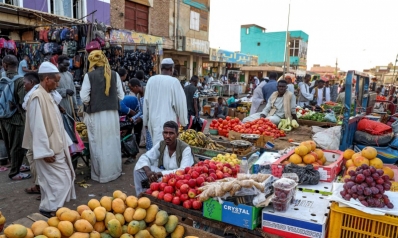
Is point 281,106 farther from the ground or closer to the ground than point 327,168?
farther from the ground

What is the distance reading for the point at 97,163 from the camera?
191 inches

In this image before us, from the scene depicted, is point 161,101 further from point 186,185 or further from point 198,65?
point 198,65

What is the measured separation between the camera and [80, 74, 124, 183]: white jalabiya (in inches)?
185

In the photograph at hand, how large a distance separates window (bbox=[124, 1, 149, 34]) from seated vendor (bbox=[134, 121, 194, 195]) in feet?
45.3

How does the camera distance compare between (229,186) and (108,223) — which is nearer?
(108,223)

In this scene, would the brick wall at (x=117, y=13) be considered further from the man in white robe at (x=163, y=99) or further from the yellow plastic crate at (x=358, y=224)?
the yellow plastic crate at (x=358, y=224)

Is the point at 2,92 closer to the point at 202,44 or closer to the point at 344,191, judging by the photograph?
the point at 344,191

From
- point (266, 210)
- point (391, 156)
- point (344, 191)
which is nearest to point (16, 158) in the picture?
point (266, 210)

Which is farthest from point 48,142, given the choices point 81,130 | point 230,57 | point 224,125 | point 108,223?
point 230,57

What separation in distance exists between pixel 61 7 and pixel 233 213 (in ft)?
41.6

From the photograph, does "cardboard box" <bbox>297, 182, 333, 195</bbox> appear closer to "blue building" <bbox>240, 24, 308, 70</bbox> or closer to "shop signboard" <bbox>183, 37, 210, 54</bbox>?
"shop signboard" <bbox>183, 37, 210, 54</bbox>

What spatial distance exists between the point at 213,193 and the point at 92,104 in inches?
121

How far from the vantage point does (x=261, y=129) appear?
5.60m

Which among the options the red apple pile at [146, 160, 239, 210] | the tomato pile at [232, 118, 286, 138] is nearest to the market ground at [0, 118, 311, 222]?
the tomato pile at [232, 118, 286, 138]
